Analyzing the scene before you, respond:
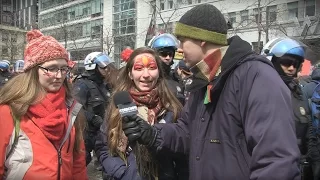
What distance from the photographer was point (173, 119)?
3.39 metres

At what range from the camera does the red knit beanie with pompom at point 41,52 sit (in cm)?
305

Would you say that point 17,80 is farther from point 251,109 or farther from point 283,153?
point 283,153

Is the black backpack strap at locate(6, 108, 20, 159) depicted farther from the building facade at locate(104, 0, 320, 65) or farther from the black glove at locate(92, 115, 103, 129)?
the building facade at locate(104, 0, 320, 65)

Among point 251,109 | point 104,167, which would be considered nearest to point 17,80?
point 104,167

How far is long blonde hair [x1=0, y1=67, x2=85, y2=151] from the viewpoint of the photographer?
285cm

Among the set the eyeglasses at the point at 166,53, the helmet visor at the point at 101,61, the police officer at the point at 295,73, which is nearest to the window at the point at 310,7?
the helmet visor at the point at 101,61

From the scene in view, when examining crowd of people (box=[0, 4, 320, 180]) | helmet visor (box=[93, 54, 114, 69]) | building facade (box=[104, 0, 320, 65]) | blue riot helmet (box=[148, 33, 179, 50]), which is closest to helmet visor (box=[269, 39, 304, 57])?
crowd of people (box=[0, 4, 320, 180])

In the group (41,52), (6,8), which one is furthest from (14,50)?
(6,8)

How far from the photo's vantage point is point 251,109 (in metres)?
2.06

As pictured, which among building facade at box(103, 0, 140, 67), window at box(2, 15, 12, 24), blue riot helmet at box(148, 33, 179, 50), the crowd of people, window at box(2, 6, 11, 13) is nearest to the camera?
the crowd of people

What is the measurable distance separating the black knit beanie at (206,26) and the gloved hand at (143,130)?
2.12ft

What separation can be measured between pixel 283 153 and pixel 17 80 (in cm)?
215

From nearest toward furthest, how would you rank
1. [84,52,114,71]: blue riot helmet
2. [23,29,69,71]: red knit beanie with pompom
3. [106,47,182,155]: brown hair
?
[23,29,69,71]: red knit beanie with pompom, [106,47,182,155]: brown hair, [84,52,114,71]: blue riot helmet

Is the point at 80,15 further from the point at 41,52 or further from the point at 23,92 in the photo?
the point at 23,92
